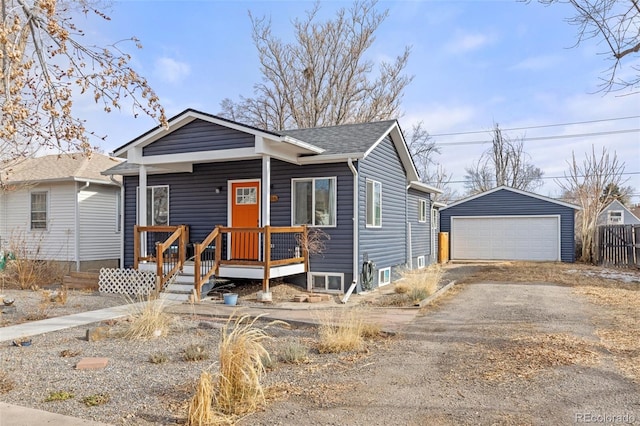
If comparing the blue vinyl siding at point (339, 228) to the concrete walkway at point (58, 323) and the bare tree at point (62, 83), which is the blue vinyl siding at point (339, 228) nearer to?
the concrete walkway at point (58, 323)

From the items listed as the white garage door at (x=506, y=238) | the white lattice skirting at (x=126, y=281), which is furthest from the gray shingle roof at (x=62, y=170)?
the white garage door at (x=506, y=238)

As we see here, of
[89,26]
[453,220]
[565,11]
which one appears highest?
[565,11]

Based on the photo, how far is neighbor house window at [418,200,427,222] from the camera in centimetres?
1795

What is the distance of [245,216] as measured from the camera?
12.3 m

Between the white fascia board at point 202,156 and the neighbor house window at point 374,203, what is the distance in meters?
3.26

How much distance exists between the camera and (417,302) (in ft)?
30.3

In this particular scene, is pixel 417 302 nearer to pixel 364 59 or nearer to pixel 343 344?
pixel 343 344

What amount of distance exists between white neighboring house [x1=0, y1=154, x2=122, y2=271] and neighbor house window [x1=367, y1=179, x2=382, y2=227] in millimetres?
8954

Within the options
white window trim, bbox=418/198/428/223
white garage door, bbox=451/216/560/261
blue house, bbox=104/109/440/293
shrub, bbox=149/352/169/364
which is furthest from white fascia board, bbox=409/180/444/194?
shrub, bbox=149/352/169/364

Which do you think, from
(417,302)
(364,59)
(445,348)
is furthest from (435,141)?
(445,348)

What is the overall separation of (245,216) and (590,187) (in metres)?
17.7

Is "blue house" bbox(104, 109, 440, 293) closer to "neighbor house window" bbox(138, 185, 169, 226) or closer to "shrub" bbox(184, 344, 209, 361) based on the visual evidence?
"neighbor house window" bbox(138, 185, 169, 226)

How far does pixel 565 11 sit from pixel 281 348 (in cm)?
900

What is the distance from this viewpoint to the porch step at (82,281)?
11.9 m
